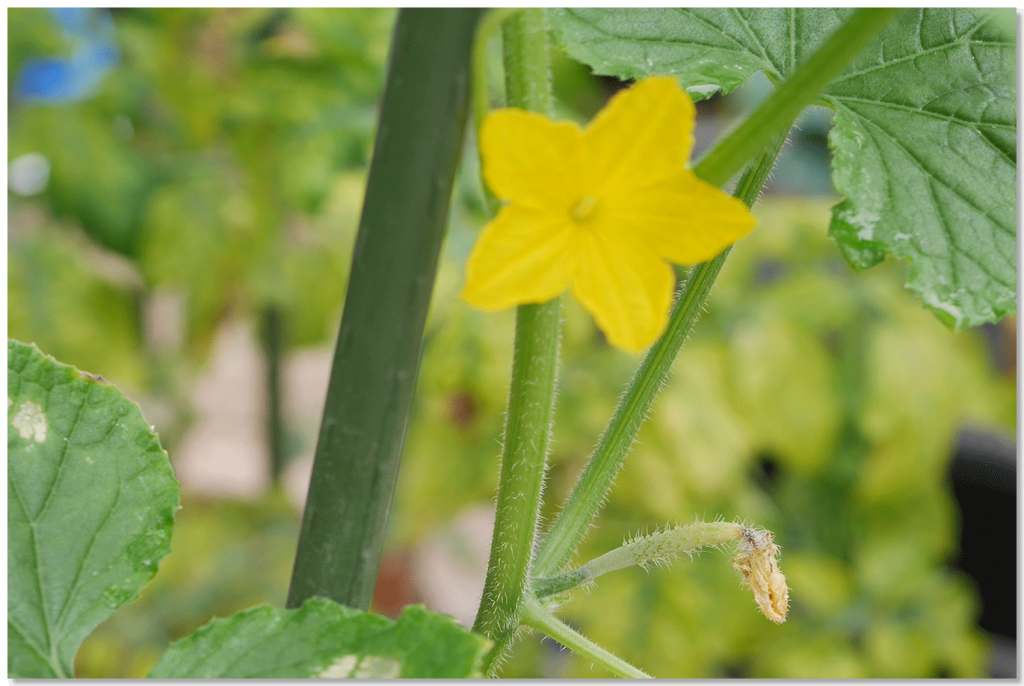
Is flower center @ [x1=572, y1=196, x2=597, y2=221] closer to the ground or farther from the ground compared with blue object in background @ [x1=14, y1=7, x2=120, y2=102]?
closer to the ground

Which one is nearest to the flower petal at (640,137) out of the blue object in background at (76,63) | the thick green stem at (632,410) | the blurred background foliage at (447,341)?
the thick green stem at (632,410)

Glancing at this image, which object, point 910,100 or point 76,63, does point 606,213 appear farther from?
point 76,63

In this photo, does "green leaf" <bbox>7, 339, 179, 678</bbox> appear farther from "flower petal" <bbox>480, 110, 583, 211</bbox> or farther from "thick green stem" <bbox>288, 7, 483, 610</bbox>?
"flower petal" <bbox>480, 110, 583, 211</bbox>

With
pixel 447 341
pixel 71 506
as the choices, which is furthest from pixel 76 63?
pixel 71 506

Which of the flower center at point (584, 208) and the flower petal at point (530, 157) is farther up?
the flower petal at point (530, 157)

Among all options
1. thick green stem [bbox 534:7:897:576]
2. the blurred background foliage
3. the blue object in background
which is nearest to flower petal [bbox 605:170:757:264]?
thick green stem [bbox 534:7:897:576]

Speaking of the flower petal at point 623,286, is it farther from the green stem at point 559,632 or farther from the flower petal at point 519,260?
the green stem at point 559,632

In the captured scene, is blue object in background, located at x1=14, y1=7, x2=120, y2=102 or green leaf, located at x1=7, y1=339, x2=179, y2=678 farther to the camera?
blue object in background, located at x1=14, y1=7, x2=120, y2=102

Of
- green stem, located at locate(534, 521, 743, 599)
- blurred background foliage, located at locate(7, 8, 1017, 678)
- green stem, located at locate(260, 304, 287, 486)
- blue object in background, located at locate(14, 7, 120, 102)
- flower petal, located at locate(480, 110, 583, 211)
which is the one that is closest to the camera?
flower petal, located at locate(480, 110, 583, 211)
